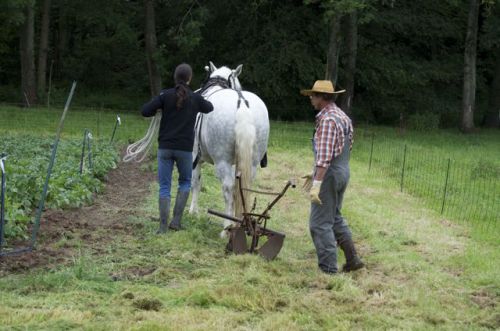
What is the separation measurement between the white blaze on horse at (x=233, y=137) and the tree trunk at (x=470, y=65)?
22848 mm

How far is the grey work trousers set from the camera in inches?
283

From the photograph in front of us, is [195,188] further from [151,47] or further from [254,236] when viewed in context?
[151,47]

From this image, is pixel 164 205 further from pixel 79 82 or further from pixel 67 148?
pixel 79 82

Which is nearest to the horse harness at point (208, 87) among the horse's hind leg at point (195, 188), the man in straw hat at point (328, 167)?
the horse's hind leg at point (195, 188)

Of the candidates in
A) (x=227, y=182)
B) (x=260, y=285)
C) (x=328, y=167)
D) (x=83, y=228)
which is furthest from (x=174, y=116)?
(x=260, y=285)

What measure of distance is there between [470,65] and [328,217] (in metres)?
24.8

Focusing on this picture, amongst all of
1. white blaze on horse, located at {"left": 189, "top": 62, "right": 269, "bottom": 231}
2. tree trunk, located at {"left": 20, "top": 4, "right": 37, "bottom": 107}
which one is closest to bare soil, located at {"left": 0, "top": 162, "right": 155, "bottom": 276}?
white blaze on horse, located at {"left": 189, "top": 62, "right": 269, "bottom": 231}

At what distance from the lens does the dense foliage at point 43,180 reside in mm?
8180

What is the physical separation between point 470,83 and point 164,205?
79.5 ft

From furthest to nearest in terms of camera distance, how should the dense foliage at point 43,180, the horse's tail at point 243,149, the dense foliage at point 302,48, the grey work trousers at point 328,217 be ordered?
the dense foliage at point 302,48 → the horse's tail at point 243,149 → the dense foliage at point 43,180 → the grey work trousers at point 328,217

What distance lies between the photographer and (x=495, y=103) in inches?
1357

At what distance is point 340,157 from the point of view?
23.7ft

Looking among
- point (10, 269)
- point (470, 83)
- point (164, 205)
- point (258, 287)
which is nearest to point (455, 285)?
point (258, 287)

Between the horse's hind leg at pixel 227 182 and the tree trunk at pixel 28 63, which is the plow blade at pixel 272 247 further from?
the tree trunk at pixel 28 63
